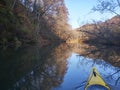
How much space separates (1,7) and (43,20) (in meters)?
20.4

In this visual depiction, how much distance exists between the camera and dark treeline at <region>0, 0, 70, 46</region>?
31.2 meters

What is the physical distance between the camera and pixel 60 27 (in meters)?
57.0

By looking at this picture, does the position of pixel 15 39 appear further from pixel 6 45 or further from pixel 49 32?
pixel 49 32

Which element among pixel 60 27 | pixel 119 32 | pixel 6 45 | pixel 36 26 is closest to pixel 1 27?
pixel 6 45

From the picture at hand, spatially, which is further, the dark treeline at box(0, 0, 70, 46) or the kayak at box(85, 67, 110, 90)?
the dark treeline at box(0, 0, 70, 46)

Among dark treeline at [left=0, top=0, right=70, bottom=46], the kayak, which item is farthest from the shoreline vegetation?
the kayak

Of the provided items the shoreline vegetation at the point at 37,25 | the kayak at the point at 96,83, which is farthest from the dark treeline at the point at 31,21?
the kayak at the point at 96,83

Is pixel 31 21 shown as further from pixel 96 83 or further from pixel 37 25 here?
pixel 96 83

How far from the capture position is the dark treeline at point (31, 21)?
31.2 meters

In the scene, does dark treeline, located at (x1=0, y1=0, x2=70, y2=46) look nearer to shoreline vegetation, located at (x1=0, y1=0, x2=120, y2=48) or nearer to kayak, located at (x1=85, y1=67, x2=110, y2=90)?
shoreline vegetation, located at (x1=0, y1=0, x2=120, y2=48)

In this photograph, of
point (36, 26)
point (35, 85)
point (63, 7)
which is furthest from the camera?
point (63, 7)

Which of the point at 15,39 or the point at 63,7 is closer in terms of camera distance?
the point at 15,39

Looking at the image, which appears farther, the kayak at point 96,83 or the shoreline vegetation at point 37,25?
the shoreline vegetation at point 37,25

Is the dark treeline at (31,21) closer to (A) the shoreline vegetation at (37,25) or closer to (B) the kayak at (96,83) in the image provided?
(A) the shoreline vegetation at (37,25)
